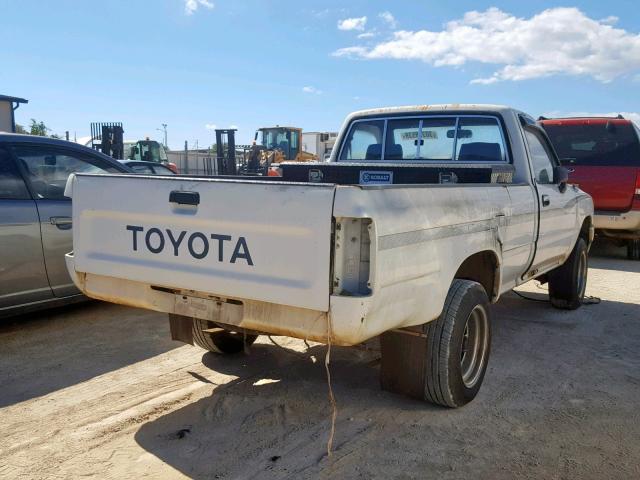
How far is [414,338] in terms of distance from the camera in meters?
3.34

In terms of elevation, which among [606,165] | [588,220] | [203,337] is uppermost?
[606,165]

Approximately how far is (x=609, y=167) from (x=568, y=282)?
402cm

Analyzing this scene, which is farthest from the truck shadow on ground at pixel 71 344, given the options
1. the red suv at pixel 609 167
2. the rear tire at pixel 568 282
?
the red suv at pixel 609 167

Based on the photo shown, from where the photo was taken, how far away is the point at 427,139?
523 centimetres

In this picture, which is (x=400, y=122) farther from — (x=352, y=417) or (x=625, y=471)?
(x=625, y=471)

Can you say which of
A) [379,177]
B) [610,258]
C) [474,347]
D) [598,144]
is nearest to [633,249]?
[610,258]

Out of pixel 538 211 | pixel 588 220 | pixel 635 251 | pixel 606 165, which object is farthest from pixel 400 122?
pixel 635 251

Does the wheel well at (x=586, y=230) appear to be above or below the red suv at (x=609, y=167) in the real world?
below

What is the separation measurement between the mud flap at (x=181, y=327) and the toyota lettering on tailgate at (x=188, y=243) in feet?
2.78

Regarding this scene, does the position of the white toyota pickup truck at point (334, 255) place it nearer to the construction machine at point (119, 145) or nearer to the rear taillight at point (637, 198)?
the rear taillight at point (637, 198)

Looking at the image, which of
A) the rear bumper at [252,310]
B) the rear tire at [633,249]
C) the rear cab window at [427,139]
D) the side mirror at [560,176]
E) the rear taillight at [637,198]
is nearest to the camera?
the rear bumper at [252,310]

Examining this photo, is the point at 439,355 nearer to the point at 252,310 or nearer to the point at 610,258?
the point at 252,310

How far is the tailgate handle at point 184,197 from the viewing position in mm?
3006

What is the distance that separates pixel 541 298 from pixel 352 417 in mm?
4082
